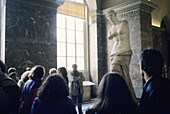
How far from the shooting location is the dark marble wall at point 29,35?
17.6ft

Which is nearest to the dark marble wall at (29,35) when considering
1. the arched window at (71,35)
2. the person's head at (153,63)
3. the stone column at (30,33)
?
the stone column at (30,33)

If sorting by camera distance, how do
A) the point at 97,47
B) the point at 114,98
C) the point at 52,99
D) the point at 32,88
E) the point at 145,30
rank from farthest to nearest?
the point at 97,47, the point at 145,30, the point at 32,88, the point at 52,99, the point at 114,98

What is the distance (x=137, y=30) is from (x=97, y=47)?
1957mm

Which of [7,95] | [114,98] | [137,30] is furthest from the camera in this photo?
[137,30]

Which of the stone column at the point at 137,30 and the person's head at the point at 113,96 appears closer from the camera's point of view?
the person's head at the point at 113,96

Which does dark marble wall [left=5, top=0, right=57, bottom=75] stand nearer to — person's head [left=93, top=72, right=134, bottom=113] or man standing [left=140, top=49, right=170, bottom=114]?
person's head [left=93, top=72, right=134, bottom=113]

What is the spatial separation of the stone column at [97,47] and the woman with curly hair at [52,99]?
6467 millimetres

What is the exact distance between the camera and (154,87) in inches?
57.6

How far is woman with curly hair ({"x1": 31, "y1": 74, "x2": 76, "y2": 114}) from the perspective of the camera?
1816 millimetres

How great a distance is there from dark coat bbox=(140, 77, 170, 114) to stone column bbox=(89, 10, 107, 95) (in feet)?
22.3

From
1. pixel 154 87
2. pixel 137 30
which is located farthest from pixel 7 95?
pixel 137 30

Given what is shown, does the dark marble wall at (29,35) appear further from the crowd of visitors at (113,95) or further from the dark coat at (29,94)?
the crowd of visitors at (113,95)

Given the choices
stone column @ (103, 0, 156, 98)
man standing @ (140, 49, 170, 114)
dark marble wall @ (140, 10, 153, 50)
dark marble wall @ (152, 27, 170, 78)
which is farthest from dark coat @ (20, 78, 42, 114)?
dark marble wall @ (152, 27, 170, 78)

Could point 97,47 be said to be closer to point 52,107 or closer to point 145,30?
point 145,30
